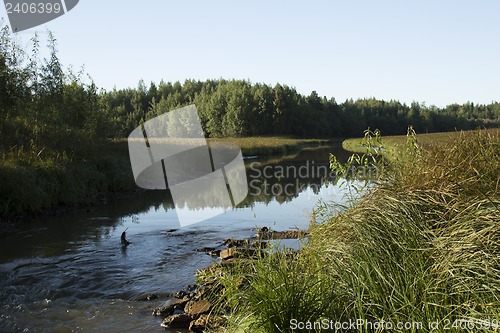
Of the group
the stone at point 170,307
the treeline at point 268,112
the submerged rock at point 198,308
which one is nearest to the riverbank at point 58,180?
the stone at point 170,307

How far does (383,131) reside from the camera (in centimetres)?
12338

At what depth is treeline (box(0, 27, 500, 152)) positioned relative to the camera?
1891 centimetres

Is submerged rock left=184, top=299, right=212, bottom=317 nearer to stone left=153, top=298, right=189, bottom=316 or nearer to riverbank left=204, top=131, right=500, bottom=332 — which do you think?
stone left=153, top=298, right=189, bottom=316

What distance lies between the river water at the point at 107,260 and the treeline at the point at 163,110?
5.00 meters

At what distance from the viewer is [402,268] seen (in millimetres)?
4230

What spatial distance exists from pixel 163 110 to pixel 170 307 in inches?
3292

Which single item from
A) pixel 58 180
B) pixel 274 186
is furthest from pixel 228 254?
pixel 274 186

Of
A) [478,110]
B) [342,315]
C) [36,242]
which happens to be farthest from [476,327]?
[478,110]

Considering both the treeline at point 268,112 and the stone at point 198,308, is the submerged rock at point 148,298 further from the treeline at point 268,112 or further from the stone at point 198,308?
the treeline at point 268,112

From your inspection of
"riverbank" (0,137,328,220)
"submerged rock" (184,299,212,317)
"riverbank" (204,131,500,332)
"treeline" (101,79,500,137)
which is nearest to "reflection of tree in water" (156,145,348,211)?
"riverbank" (0,137,328,220)

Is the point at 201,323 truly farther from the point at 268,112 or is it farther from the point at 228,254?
the point at 268,112

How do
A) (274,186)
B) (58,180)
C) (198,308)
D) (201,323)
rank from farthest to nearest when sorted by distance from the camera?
(274,186), (58,180), (198,308), (201,323)

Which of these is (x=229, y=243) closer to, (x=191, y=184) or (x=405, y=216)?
(x=405, y=216)

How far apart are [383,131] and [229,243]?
119m
